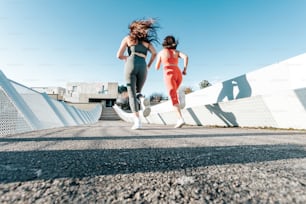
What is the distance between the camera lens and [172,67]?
3828mm

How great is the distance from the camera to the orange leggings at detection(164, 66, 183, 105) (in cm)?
373

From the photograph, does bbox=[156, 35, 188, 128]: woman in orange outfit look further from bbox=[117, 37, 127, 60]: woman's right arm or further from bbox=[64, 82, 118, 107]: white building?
bbox=[64, 82, 118, 107]: white building

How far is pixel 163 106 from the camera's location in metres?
9.30

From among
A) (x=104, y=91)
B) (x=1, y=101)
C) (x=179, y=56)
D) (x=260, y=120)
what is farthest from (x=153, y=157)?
(x=104, y=91)

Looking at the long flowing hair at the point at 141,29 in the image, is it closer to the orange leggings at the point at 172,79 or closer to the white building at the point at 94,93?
the orange leggings at the point at 172,79

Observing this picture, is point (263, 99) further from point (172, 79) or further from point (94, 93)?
point (94, 93)

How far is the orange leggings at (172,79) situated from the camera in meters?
3.73

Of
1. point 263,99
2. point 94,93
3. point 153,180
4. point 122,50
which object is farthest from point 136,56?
point 94,93

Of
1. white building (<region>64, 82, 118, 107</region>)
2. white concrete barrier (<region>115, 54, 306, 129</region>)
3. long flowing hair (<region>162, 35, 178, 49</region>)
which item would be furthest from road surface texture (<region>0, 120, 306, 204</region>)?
white building (<region>64, 82, 118, 107</region>)

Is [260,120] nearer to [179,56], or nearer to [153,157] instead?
[179,56]

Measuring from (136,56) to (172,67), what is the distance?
868mm

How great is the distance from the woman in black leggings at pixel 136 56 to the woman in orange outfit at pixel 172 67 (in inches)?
14.8

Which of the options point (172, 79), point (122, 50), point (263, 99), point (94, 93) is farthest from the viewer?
point (94, 93)

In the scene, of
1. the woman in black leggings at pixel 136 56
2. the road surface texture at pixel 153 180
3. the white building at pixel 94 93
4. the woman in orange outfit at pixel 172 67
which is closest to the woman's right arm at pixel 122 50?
the woman in black leggings at pixel 136 56
